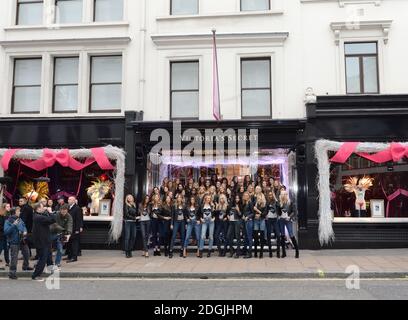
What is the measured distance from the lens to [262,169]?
15.2 m

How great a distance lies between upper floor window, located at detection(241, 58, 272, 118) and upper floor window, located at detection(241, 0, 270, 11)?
1.88 m

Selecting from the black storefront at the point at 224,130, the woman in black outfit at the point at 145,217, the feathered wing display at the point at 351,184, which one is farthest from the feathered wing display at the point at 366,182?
the woman in black outfit at the point at 145,217

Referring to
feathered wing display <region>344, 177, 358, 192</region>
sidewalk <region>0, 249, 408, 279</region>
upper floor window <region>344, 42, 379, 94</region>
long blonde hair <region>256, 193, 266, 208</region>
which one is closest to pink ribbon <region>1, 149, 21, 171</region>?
sidewalk <region>0, 249, 408, 279</region>

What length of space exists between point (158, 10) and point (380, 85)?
8.17 metres

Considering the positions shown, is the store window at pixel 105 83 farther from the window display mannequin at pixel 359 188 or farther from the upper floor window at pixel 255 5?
the window display mannequin at pixel 359 188

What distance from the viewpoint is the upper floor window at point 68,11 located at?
16.2 metres

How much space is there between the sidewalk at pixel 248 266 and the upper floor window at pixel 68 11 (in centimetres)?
879

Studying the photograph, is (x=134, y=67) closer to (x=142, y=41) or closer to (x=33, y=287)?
(x=142, y=41)

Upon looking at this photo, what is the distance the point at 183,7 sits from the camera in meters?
15.9

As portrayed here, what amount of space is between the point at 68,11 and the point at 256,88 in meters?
7.68

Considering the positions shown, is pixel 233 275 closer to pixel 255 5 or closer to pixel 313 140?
pixel 313 140

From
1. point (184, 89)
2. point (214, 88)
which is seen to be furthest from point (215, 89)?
point (184, 89)

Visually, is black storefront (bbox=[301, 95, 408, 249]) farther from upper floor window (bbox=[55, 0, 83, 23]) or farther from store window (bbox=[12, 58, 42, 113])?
store window (bbox=[12, 58, 42, 113])
